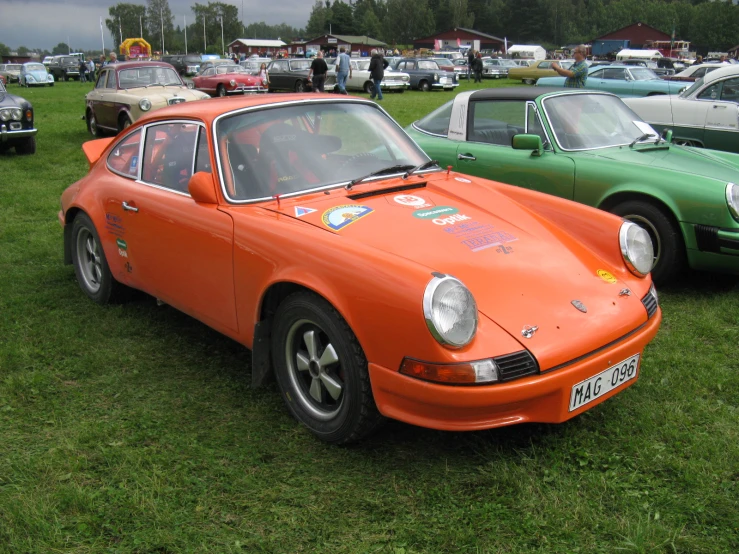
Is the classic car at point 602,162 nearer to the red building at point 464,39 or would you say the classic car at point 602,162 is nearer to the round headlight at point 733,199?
the round headlight at point 733,199

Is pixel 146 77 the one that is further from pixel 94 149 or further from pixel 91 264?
pixel 91 264

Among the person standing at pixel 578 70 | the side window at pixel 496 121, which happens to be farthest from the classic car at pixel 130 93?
the side window at pixel 496 121

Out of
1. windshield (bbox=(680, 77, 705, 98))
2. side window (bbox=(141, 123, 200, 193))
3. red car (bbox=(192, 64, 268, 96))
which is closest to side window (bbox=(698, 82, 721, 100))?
windshield (bbox=(680, 77, 705, 98))

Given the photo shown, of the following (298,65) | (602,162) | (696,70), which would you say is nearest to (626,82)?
(696,70)

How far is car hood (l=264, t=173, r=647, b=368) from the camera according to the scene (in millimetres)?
2750

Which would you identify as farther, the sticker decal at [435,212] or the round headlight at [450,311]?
the sticker decal at [435,212]

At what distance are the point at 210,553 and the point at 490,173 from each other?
172 inches

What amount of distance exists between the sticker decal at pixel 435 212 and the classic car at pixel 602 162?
7.57ft

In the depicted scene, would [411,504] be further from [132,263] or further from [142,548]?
[132,263]

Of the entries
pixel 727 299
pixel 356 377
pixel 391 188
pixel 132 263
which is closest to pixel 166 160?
pixel 132 263

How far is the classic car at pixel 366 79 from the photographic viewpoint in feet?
85.8

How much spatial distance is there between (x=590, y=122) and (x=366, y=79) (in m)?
21.2

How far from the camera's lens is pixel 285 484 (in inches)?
109

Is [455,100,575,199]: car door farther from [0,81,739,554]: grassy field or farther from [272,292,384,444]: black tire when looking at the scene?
[272,292,384,444]: black tire
